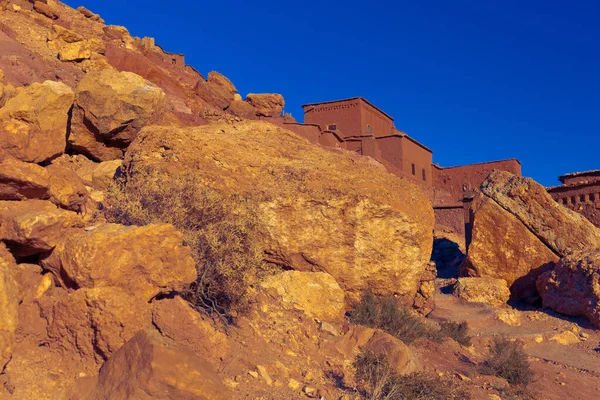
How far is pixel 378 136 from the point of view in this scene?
88.5ft

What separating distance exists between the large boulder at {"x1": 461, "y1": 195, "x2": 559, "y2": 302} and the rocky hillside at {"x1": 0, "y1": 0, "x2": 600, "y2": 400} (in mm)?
1353

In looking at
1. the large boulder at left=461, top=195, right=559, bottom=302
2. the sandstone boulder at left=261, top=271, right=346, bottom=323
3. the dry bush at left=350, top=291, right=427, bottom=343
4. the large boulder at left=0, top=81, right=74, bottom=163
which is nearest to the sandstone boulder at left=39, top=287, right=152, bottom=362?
the large boulder at left=0, top=81, right=74, bottom=163

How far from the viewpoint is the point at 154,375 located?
114 inches

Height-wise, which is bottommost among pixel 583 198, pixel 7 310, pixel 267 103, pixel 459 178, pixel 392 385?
pixel 392 385

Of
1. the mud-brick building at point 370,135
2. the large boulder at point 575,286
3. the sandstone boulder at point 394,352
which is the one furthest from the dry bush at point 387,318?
the mud-brick building at point 370,135

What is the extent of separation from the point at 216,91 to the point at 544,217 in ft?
45.0

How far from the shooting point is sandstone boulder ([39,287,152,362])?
131 inches

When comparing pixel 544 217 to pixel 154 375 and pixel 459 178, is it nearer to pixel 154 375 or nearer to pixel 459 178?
pixel 154 375

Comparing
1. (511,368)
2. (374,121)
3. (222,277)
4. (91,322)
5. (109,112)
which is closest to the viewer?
(91,322)

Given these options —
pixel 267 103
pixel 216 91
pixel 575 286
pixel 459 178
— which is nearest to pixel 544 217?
pixel 575 286

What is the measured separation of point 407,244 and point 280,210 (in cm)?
167

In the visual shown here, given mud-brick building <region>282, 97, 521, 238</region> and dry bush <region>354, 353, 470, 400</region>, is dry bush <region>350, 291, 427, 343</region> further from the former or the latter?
mud-brick building <region>282, 97, 521, 238</region>

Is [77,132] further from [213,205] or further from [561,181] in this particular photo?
[561,181]

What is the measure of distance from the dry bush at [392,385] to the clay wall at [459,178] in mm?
23161
